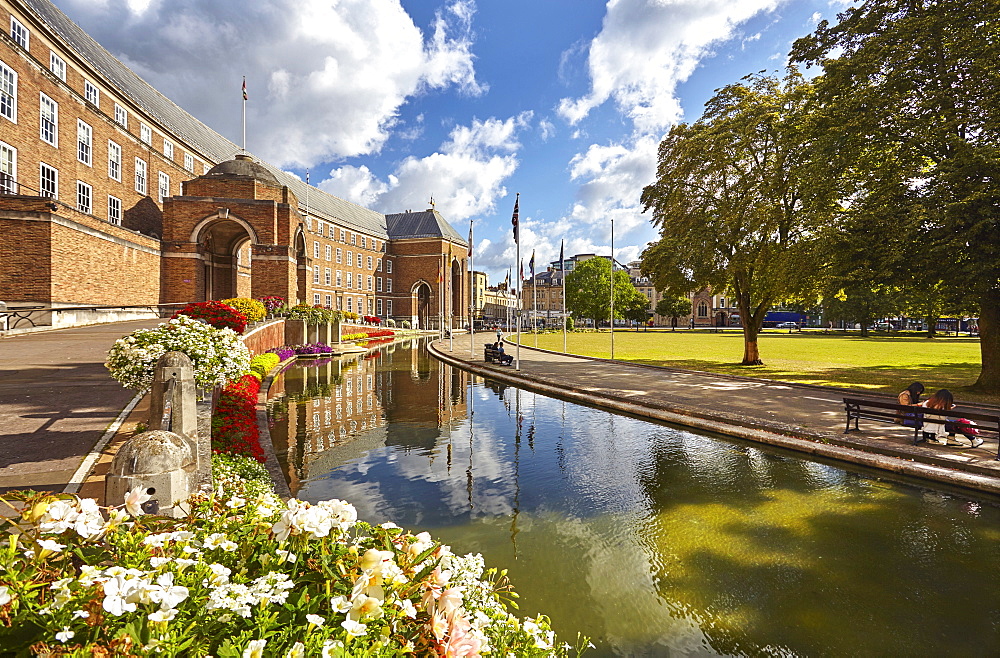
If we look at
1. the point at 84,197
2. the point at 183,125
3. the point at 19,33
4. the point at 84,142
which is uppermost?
the point at 183,125

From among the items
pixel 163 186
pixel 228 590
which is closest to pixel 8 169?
pixel 163 186

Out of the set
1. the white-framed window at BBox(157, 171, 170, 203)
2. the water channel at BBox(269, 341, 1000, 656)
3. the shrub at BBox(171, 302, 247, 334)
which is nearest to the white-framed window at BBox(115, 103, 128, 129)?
the white-framed window at BBox(157, 171, 170, 203)

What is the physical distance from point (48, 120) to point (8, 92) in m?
2.90

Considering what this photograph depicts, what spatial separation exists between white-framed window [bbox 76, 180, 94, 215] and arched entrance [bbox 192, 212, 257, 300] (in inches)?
254

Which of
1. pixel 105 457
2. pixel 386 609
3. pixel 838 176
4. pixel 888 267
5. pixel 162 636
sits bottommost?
pixel 105 457

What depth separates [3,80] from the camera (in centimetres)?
2325

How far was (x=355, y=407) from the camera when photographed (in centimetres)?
1378

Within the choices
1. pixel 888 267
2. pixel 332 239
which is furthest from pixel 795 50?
pixel 332 239

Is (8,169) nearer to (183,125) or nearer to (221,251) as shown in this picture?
(221,251)

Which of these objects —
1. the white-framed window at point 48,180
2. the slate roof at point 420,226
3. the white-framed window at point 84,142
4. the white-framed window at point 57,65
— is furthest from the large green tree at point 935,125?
the slate roof at point 420,226

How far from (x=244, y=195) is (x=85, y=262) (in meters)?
11.8

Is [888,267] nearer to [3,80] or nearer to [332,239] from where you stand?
[3,80]

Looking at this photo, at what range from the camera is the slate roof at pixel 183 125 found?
31.2m

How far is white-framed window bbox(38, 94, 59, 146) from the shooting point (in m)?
25.9
